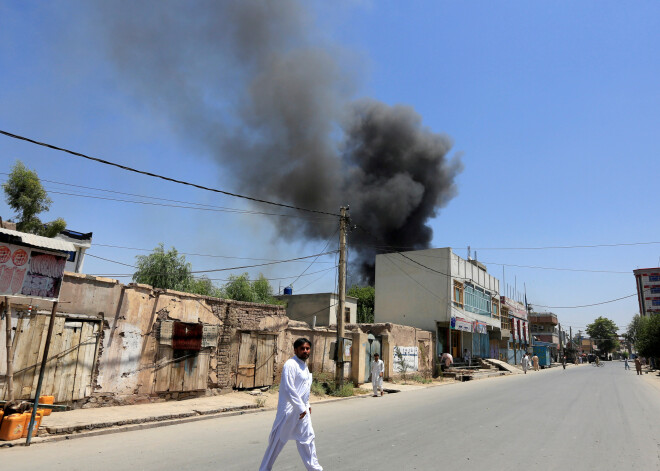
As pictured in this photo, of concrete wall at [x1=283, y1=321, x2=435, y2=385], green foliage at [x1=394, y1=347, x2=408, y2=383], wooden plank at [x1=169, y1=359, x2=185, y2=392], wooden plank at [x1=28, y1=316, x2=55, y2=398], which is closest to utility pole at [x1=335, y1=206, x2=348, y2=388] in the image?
concrete wall at [x1=283, y1=321, x2=435, y2=385]

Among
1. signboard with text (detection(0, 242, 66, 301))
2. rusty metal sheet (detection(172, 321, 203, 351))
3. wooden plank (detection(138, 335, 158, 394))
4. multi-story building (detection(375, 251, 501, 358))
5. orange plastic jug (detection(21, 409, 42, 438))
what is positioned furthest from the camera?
multi-story building (detection(375, 251, 501, 358))

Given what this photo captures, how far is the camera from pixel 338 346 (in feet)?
47.3

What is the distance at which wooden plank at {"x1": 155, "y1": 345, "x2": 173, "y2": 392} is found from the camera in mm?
10396

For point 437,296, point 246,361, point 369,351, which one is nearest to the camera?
point 246,361

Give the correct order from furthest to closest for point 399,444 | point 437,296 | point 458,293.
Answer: point 458,293 → point 437,296 → point 399,444

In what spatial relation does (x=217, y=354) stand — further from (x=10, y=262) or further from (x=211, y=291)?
(x=211, y=291)

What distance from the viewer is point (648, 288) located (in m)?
92.2

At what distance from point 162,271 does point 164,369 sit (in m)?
24.1

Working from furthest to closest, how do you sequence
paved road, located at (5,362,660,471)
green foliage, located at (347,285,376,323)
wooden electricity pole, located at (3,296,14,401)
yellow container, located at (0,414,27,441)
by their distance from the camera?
green foliage, located at (347,285,376,323), wooden electricity pole, located at (3,296,14,401), yellow container, located at (0,414,27,441), paved road, located at (5,362,660,471)

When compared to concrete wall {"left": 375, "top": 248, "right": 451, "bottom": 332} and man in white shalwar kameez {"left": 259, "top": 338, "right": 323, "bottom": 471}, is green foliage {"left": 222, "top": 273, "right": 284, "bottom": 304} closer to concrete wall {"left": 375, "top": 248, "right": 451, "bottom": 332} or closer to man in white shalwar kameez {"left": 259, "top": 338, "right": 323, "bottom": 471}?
concrete wall {"left": 375, "top": 248, "right": 451, "bottom": 332}

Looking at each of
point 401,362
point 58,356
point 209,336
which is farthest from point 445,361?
point 58,356

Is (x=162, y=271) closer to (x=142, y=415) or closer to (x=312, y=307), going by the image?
(x=312, y=307)

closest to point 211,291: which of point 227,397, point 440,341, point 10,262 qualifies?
point 440,341

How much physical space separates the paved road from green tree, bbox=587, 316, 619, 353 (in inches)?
4384
